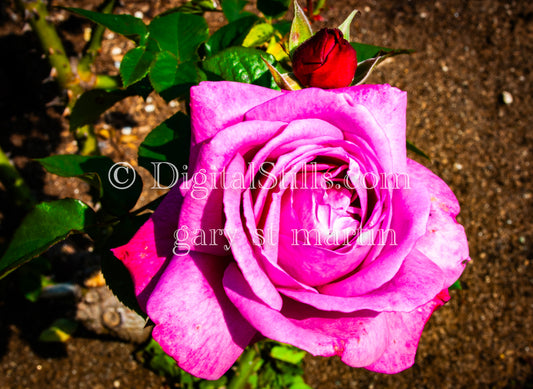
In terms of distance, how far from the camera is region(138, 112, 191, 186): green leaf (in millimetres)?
869

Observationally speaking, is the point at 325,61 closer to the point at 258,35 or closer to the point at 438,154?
the point at 258,35

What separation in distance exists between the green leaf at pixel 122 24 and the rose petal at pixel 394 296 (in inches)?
26.2

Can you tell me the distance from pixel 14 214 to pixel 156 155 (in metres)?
1.68

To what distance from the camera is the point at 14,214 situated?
2158mm

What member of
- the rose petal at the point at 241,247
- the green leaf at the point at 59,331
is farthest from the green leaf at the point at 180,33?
the green leaf at the point at 59,331

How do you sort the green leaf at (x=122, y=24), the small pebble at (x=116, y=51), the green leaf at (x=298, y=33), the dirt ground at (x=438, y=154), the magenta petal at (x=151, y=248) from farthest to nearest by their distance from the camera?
1. the small pebble at (x=116, y=51)
2. the dirt ground at (x=438, y=154)
3. the green leaf at (x=122, y=24)
4. the green leaf at (x=298, y=33)
5. the magenta petal at (x=151, y=248)

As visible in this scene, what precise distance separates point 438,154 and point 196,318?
7.85 feet

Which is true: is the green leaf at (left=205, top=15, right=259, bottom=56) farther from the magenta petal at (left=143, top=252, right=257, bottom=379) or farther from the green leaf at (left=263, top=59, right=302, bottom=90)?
the magenta petal at (left=143, top=252, right=257, bottom=379)

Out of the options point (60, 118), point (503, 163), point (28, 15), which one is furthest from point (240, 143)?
point (503, 163)

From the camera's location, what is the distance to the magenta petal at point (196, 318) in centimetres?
60

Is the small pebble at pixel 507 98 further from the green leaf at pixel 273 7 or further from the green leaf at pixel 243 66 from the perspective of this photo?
the green leaf at pixel 243 66

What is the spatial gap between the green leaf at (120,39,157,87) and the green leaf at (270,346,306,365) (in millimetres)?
1316

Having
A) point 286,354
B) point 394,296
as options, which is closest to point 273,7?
point 394,296

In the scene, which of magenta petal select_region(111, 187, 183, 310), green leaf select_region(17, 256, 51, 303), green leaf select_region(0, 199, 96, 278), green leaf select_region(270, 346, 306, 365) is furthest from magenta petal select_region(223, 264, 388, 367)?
green leaf select_region(17, 256, 51, 303)
